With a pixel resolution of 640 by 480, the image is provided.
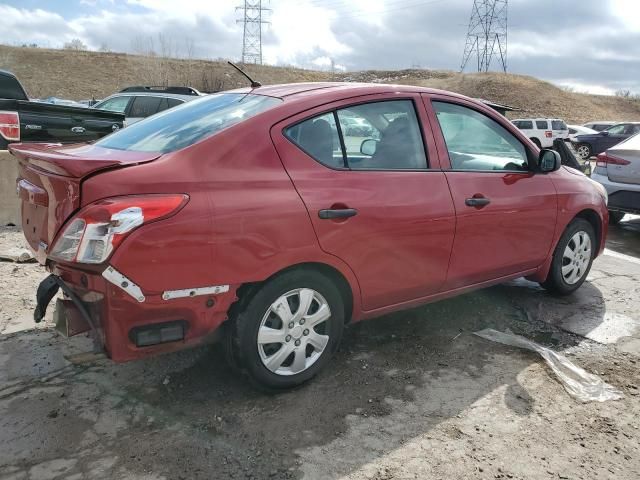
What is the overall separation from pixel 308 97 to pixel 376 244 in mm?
901

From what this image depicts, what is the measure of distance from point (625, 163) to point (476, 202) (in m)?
4.85

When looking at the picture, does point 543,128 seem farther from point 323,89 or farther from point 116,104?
point 323,89

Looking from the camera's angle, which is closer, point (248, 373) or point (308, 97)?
point (248, 373)

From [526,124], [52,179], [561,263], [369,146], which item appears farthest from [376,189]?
[526,124]

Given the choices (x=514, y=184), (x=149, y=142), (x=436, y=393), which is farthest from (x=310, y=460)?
(x=514, y=184)

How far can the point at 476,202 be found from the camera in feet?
11.6

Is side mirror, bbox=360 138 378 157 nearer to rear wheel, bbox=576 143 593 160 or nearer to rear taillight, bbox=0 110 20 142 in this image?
rear taillight, bbox=0 110 20 142

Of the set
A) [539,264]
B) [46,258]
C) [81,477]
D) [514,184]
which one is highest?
[514,184]

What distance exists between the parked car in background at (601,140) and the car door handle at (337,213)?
2101 centimetres

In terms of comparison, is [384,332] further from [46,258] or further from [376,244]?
[46,258]

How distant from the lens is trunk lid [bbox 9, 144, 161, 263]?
2.45 m

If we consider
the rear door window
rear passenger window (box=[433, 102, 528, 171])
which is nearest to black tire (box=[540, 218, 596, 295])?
rear passenger window (box=[433, 102, 528, 171])

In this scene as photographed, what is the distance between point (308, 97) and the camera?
3.06 meters

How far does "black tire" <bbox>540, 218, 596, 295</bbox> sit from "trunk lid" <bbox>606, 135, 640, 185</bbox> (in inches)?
121
